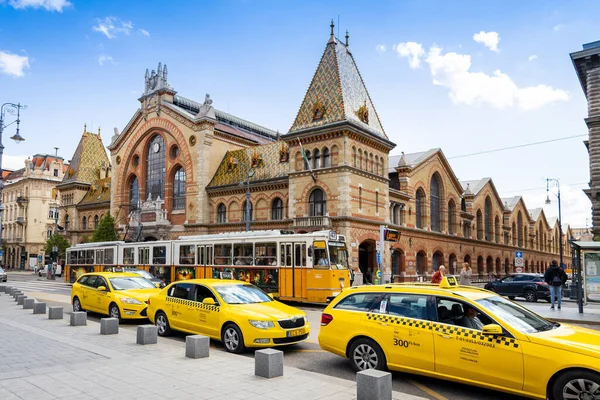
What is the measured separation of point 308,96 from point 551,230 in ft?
219

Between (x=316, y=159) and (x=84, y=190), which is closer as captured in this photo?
(x=316, y=159)

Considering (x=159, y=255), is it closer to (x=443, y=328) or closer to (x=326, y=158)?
(x=326, y=158)

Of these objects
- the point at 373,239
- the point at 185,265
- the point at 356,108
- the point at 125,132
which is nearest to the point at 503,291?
the point at 373,239

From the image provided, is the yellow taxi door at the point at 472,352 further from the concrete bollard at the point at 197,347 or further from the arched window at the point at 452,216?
the arched window at the point at 452,216

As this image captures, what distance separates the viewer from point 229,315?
34.4ft

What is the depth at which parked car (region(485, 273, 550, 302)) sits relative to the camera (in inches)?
973

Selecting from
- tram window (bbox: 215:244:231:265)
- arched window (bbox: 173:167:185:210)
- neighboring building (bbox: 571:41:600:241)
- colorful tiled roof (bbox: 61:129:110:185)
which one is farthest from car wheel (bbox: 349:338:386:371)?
colorful tiled roof (bbox: 61:129:110:185)

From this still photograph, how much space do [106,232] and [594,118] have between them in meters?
40.9

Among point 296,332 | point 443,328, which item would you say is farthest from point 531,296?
point 443,328

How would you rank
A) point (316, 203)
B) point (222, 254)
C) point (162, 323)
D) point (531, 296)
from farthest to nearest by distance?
point (316, 203)
point (531, 296)
point (222, 254)
point (162, 323)

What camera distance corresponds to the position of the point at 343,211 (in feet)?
97.6

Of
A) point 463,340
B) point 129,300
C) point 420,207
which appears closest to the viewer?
point 463,340

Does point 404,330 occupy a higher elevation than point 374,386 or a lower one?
higher

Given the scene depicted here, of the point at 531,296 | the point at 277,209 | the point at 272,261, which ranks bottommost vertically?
the point at 531,296
